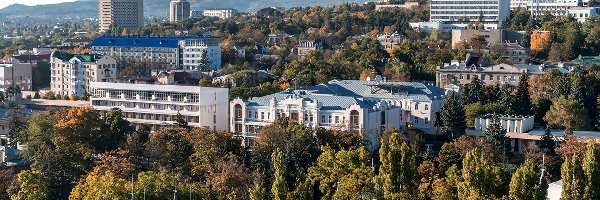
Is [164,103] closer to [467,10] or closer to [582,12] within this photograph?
[467,10]

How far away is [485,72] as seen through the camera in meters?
37.6

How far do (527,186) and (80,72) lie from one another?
27.2m

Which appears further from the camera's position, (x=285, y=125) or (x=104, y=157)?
(x=285, y=125)

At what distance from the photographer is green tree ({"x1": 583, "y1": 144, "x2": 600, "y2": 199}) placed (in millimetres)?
19766

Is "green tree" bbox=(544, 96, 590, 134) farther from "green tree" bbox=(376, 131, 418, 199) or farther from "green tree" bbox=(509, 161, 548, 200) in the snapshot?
"green tree" bbox=(509, 161, 548, 200)

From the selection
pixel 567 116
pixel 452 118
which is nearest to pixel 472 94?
pixel 567 116

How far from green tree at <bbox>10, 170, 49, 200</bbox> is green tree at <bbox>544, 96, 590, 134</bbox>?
1450 cm

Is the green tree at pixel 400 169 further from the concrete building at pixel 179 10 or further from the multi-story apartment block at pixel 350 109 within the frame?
the concrete building at pixel 179 10

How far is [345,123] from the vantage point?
2778 cm

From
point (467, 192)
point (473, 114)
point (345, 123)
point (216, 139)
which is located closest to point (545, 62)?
point (473, 114)

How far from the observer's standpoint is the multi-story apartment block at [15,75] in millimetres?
44531

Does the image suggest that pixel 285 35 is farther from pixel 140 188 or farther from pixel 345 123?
pixel 140 188

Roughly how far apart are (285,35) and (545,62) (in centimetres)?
1861

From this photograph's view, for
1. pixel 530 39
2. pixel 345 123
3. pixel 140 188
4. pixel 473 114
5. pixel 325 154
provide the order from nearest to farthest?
pixel 140 188, pixel 325 154, pixel 345 123, pixel 473 114, pixel 530 39
